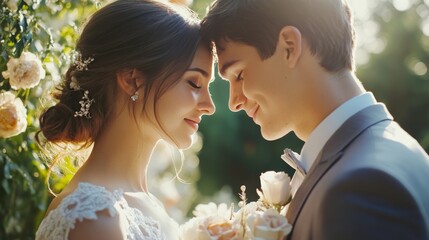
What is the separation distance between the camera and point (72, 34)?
3660mm

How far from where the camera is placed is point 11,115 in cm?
306

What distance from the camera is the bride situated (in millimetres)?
2783

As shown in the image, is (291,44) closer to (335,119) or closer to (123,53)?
(335,119)

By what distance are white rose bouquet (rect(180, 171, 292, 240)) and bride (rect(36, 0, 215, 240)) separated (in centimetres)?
22

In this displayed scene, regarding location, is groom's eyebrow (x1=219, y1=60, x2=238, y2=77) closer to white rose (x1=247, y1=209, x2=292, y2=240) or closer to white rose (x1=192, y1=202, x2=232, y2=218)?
white rose (x1=192, y1=202, x2=232, y2=218)

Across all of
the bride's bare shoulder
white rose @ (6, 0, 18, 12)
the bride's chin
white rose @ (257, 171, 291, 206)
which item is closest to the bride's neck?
the bride's chin

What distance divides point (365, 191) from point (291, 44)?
2.62 feet

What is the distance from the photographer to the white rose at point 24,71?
10.0 ft

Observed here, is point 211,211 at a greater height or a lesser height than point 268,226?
lesser

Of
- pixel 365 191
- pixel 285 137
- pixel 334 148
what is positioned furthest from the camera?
pixel 285 137

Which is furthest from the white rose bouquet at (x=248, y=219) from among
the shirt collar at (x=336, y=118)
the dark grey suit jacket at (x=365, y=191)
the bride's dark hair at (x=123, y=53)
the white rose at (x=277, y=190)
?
the bride's dark hair at (x=123, y=53)

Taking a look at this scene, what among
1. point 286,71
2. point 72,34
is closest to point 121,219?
point 286,71

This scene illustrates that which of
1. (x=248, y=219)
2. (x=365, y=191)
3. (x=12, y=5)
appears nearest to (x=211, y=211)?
(x=248, y=219)

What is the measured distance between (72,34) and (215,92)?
6777mm
